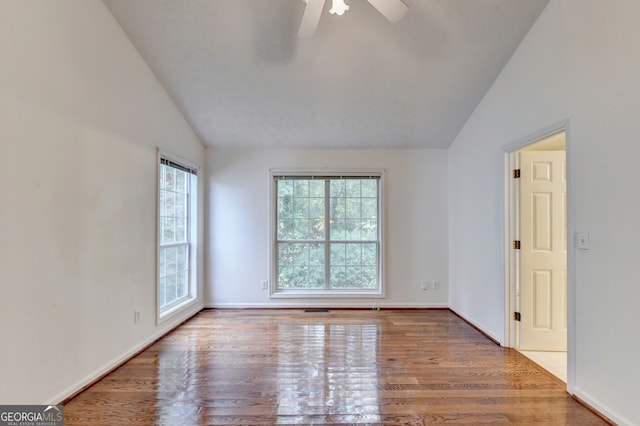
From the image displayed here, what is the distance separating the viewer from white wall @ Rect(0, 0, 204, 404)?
1.78 meters

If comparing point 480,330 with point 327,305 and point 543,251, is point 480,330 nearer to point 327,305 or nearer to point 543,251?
point 543,251

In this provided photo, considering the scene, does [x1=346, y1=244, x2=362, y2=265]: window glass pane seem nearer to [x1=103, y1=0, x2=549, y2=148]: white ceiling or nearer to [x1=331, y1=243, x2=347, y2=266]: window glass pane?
[x1=331, y1=243, x2=347, y2=266]: window glass pane

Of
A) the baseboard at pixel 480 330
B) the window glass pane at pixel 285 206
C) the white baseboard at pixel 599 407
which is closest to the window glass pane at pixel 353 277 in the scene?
the window glass pane at pixel 285 206

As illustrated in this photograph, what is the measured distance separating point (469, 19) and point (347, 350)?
315 cm

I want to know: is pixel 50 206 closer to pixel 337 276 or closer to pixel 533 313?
pixel 337 276

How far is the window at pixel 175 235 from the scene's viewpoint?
3523 mm

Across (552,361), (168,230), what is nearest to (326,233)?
(168,230)

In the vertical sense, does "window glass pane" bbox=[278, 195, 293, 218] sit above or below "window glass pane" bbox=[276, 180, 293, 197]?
below

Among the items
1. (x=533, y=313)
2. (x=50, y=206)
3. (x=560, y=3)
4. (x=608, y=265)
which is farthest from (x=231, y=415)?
(x=560, y=3)

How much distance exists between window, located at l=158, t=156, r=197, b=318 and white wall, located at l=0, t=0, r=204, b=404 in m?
0.40

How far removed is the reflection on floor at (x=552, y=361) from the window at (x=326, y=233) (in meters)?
1.98

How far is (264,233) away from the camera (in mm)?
4379

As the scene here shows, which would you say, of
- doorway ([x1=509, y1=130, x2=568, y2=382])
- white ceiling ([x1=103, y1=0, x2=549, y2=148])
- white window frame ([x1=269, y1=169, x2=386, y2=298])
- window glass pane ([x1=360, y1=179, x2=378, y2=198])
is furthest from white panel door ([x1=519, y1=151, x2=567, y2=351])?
window glass pane ([x1=360, y1=179, x2=378, y2=198])

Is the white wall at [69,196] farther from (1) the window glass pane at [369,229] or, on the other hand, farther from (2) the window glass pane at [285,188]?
(1) the window glass pane at [369,229]
